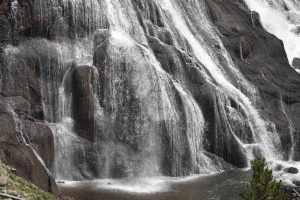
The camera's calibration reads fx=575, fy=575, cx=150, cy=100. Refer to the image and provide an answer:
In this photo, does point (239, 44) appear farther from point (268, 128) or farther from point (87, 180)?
point (87, 180)

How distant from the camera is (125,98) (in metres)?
45.1

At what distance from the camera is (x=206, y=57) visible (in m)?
56.2

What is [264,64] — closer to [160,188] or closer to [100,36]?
[100,36]

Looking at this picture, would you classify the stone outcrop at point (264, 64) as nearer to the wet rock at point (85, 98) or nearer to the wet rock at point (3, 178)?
the wet rock at point (85, 98)

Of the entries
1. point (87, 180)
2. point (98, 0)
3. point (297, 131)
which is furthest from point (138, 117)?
point (297, 131)

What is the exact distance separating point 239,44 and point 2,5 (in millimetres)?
25267

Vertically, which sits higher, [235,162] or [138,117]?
[138,117]

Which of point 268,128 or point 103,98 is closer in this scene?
point 103,98

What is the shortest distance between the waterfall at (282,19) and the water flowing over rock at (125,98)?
58.8ft

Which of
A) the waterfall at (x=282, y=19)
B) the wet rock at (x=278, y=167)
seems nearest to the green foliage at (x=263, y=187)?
the wet rock at (x=278, y=167)

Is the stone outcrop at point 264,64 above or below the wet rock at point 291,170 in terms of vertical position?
above

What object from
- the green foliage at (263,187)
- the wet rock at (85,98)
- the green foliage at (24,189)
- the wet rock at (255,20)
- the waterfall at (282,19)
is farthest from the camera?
the waterfall at (282,19)

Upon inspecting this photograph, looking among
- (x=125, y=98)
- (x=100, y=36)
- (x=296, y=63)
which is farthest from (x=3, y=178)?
(x=296, y=63)

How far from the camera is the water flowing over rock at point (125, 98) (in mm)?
41938
